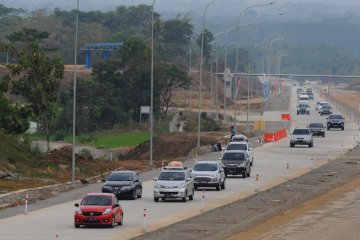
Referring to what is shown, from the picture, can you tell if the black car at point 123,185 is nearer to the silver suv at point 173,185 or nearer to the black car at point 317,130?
the silver suv at point 173,185

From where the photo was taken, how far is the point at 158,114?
149500 mm

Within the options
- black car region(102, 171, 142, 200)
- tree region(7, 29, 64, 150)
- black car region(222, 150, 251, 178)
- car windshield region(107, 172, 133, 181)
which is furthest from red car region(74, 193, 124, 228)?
tree region(7, 29, 64, 150)

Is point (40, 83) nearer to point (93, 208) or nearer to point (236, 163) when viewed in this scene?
point (236, 163)

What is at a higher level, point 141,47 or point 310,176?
point 141,47

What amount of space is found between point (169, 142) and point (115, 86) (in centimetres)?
4048

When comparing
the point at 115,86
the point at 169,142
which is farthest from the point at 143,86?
the point at 169,142

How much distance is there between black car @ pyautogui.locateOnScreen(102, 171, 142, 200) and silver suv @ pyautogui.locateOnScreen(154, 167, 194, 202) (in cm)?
116

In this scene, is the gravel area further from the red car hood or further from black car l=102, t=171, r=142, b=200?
black car l=102, t=171, r=142, b=200

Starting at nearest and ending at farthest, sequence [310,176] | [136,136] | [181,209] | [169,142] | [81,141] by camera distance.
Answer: [181,209] < [310,176] < [169,142] < [81,141] < [136,136]

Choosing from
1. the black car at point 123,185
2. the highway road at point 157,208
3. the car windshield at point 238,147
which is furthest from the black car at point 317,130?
the black car at point 123,185

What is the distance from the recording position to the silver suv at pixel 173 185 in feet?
182

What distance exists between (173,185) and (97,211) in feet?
39.7

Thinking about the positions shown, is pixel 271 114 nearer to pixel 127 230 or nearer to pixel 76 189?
pixel 76 189

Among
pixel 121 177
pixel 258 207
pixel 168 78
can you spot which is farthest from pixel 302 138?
pixel 168 78
